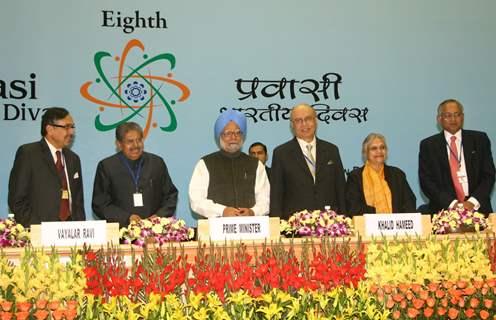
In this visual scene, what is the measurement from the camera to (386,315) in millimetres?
2467


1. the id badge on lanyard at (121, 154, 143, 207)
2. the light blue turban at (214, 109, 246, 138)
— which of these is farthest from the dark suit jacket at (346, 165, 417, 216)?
the id badge on lanyard at (121, 154, 143, 207)

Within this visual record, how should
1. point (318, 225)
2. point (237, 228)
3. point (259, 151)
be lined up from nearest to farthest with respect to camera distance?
point (237, 228), point (318, 225), point (259, 151)

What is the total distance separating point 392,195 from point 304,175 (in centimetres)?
69

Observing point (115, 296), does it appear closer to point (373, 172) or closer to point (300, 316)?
point (300, 316)

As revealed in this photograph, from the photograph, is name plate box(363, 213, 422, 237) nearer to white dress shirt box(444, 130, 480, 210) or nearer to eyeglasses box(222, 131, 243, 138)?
eyeglasses box(222, 131, 243, 138)

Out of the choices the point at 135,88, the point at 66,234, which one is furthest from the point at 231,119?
the point at 135,88

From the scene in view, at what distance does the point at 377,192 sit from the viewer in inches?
209

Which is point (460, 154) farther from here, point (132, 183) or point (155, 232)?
point (155, 232)

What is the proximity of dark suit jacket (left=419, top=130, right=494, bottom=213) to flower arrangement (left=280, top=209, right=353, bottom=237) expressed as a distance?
148cm

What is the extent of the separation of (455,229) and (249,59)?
3357 mm

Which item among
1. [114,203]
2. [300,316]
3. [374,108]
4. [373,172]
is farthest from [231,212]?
[374,108]

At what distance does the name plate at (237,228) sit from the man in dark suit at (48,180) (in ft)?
5.26

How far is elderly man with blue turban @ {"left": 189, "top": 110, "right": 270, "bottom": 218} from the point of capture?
4.93m

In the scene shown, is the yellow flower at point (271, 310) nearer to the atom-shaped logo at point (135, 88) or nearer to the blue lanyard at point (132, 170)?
the blue lanyard at point (132, 170)
